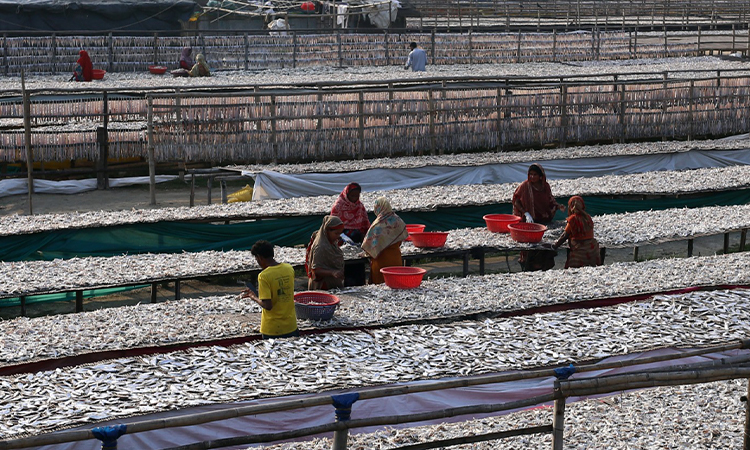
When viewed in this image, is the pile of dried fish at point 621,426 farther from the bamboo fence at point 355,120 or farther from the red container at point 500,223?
the bamboo fence at point 355,120

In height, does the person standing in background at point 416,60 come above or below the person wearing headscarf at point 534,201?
above

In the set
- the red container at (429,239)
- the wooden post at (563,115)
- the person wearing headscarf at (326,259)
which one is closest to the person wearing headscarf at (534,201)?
the red container at (429,239)


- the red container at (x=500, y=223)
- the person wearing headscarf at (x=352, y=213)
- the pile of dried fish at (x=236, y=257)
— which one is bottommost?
the pile of dried fish at (x=236, y=257)

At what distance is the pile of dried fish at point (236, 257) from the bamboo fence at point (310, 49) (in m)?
11.0

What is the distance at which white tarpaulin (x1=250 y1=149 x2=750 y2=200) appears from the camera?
12102 mm

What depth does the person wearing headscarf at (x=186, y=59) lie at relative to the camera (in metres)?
18.9

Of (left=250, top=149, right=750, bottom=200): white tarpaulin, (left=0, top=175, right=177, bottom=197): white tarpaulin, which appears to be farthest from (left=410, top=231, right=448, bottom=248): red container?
(left=0, top=175, right=177, bottom=197): white tarpaulin

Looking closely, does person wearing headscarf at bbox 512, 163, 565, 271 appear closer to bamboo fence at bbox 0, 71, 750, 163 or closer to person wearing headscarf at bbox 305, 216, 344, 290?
person wearing headscarf at bbox 305, 216, 344, 290

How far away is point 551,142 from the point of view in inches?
615

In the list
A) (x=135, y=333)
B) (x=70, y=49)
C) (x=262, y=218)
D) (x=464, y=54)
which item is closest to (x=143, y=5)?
(x=70, y=49)

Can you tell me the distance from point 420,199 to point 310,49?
10.4 meters

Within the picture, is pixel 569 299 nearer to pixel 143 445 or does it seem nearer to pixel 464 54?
pixel 143 445

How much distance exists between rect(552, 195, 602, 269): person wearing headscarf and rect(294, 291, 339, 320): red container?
2879 mm

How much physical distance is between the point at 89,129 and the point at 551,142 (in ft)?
25.0
